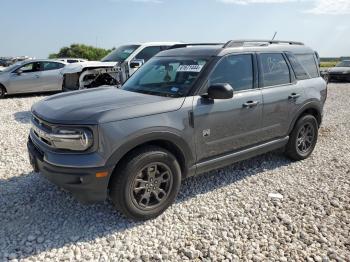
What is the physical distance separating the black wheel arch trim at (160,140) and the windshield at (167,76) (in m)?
0.55

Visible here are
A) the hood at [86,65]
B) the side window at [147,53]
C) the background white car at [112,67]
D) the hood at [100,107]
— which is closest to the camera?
the hood at [100,107]

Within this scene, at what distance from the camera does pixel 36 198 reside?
13.7ft

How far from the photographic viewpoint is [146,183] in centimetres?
363

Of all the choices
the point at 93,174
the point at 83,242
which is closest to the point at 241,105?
the point at 93,174

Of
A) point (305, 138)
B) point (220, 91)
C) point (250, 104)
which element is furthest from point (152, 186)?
point (305, 138)

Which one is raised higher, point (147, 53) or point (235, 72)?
point (147, 53)

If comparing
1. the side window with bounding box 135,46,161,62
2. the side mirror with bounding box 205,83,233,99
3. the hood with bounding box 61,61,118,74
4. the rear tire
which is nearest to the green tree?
the rear tire

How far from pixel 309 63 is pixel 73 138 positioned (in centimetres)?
404

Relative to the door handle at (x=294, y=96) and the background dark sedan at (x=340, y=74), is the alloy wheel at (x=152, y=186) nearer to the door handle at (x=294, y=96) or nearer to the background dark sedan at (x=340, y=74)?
the door handle at (x=294, y=96)

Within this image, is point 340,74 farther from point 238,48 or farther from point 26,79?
point 238,48

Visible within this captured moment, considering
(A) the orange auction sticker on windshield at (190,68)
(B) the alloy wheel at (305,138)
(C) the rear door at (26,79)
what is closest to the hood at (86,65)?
(C) the rear door at (26,79)

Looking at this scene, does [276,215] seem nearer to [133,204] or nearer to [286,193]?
[286,193]

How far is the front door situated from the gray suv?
0.5 inches

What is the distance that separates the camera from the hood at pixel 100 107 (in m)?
3.29
